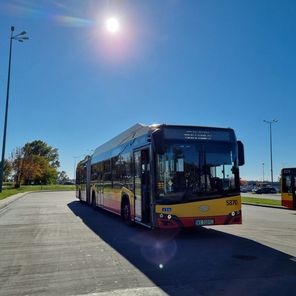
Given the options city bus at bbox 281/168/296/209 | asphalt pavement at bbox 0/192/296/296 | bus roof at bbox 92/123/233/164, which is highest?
bus roof at bbox 92/123/233/164

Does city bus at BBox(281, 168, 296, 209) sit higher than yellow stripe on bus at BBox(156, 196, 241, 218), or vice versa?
Result: city bus at BBox(281, 168, 296, 209)

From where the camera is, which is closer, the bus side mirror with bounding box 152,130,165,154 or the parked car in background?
the bus side mirror with bounding box 152,130,165,154

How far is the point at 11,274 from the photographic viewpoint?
7277 millimetres

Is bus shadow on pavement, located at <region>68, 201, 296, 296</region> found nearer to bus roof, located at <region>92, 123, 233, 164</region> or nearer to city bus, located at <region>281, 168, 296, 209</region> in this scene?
bus roof, located at <region>92, 123, 233, 164</region>

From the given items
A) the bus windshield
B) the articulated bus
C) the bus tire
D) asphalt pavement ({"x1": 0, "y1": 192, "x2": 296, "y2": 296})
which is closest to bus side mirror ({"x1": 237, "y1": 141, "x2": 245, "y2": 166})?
the articulated bus

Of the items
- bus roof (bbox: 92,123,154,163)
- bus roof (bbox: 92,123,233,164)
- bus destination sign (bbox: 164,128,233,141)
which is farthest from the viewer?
bus roof (bbox: 92,123,154,163)

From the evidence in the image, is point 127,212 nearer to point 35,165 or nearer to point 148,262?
point 148,262

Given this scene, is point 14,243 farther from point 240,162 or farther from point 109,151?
point 109,151

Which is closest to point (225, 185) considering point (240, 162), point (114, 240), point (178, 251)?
point (240, 162)

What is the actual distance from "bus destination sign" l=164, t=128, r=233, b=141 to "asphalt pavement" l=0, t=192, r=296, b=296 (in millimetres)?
2887

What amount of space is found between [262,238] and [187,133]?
3677 mm

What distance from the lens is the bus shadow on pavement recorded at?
6242 mm

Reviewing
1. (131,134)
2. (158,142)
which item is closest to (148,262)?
(158,142)

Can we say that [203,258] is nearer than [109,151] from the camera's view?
Yes
